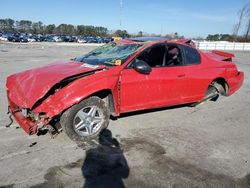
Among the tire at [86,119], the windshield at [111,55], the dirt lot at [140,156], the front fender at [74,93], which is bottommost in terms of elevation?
the dirt lot at [140,156]

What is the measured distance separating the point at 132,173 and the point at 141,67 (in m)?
2.01

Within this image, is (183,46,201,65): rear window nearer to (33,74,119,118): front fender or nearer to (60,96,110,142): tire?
(33,74,119,118): front fender

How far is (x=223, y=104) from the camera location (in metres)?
7.28

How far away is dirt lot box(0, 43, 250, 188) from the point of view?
3.52m

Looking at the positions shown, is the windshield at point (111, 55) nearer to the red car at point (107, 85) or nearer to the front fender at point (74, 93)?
the red car at point (107, 85)

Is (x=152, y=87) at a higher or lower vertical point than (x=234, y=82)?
higher

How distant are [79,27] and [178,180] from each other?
12228cm

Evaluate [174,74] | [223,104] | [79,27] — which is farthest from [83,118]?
[79,27]

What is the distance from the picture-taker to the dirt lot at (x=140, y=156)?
352 centimetres

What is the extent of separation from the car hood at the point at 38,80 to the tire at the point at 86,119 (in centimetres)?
48

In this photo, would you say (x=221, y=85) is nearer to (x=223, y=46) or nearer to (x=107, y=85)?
(x=107, y=85)

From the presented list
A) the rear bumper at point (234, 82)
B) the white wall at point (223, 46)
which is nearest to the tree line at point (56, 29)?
the white wall at point (223, 46)

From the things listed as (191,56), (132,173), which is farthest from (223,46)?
(132,173)

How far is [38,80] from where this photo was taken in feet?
15.1
